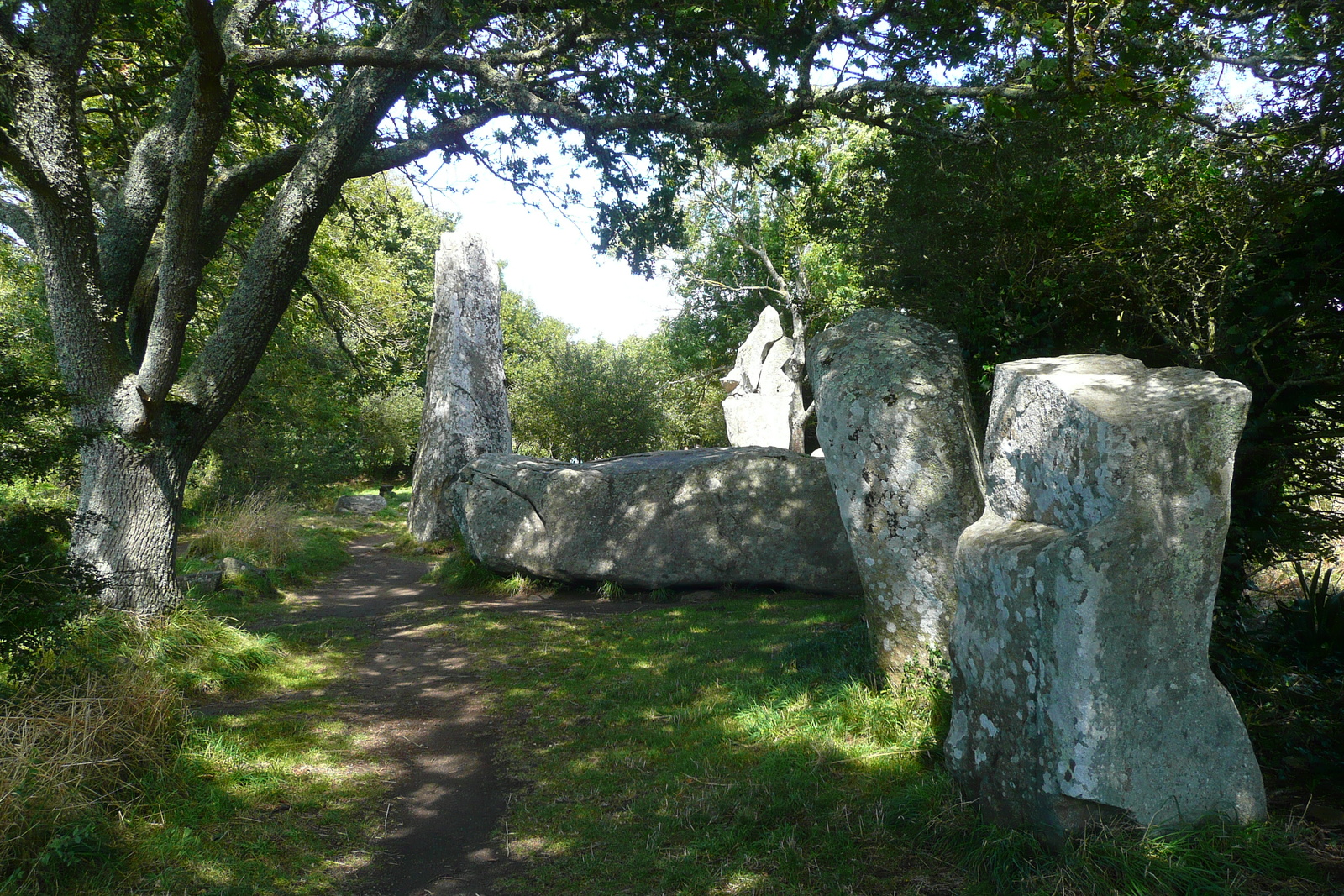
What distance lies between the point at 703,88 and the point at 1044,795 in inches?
295

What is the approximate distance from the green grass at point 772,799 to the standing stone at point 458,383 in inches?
325

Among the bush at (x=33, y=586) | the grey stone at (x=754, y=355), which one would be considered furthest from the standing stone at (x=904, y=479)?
the grey stone at (x=754, y=355)

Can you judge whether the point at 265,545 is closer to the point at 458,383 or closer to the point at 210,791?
the point at 458,383

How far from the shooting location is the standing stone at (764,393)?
2072 centimetres

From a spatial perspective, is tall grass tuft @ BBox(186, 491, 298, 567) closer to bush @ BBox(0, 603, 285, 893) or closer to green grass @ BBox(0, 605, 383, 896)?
green grass @ BBox(0, 605, 383, 896)

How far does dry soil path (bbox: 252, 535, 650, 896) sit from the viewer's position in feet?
12.5

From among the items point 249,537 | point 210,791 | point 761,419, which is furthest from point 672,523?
point 761,419

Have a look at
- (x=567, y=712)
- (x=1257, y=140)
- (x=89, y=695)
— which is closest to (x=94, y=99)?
(x=89, y=695)

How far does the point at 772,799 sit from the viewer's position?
13.5ft

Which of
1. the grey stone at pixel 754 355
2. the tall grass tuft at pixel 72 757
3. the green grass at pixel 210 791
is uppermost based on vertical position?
the grey stone at pixel 754 355

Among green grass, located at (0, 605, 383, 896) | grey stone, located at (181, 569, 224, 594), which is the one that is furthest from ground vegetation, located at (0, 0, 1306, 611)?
grey stone, located at (181, 569, 224, 594)

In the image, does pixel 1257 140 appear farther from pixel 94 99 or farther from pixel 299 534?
pixel 94 99

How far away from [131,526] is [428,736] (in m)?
3.60

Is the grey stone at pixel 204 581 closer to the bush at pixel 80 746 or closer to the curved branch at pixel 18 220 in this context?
the bush at pixel 80 746
